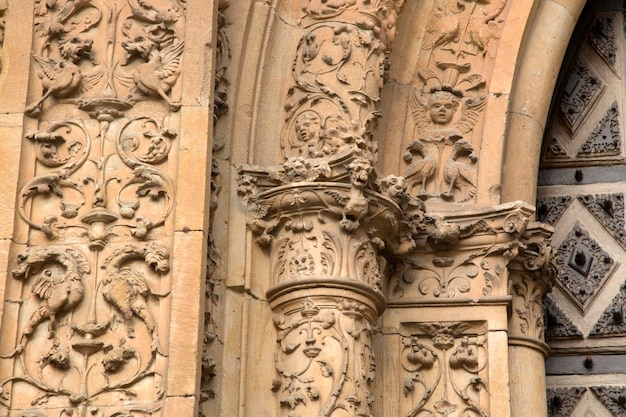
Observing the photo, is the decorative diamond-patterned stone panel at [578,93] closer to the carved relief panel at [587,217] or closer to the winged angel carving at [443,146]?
the carved relief panel at [587,217]

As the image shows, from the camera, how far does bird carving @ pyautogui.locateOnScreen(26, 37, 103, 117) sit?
797 centimetres

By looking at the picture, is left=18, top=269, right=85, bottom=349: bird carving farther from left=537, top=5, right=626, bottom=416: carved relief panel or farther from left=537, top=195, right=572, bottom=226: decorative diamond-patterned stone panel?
left=537, top=195, right=572, bottom=226: decorative diamond-patterned stone panel

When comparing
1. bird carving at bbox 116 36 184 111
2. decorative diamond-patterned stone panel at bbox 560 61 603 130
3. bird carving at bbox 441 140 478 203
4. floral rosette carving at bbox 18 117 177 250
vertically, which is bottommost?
floral rosette carving at bbox 18 117 177 250

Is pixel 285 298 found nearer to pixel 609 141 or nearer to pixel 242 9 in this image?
pixel 242 9

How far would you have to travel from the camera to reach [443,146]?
350 inches

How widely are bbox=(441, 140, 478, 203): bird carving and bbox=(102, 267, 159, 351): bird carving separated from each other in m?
1.96

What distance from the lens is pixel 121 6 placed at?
8195 millimetres

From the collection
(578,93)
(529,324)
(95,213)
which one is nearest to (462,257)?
(529,324)

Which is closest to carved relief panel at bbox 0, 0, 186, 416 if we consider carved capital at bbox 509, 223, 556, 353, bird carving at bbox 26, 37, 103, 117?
bird carving at bbox 26, 37, 103, 117

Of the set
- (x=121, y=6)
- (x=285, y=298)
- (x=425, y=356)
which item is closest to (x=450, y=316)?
(x=425, y=356)

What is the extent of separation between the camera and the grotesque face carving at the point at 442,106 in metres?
8.93

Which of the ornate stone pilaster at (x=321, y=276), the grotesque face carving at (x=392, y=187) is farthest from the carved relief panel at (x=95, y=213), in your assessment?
the grotesque face carving at (x=392, y=187)

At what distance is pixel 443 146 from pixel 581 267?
45.1 inches

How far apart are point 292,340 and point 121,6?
1.91m
